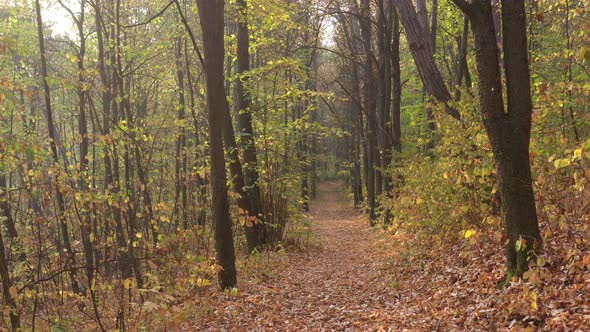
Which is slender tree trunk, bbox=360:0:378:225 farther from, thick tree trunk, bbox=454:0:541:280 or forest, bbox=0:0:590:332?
thick tree trunk, bbox=454:0:541:280

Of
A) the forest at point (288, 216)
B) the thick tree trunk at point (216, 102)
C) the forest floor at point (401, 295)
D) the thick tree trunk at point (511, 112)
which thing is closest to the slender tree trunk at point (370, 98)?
the forest at point (288, 216)

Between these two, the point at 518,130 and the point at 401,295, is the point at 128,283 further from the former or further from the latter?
the point at 518,130

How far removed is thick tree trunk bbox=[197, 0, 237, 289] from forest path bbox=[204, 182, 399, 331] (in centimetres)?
122

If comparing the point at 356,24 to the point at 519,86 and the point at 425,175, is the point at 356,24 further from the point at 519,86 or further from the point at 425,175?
the point at 519,86

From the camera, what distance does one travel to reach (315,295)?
310 inches

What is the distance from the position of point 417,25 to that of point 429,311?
6602 millimetres

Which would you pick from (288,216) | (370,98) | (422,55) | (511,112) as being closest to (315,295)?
(511,112)

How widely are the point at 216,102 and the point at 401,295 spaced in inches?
173

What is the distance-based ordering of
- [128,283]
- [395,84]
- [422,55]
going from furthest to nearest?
[395,84], [422,55], [128,283]

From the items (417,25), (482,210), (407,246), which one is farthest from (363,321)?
(417,25)

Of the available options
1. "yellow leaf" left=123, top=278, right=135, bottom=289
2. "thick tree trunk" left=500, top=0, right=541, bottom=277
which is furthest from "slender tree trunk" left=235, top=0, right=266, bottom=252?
"thick tree trunk" left=500, top=0, right=541, bottom=277

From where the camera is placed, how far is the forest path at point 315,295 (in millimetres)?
6203

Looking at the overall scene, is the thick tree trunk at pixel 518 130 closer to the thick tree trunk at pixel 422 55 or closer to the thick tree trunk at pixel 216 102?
the thick tree trunk at pixel 216 102

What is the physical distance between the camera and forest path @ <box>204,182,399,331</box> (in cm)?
620
